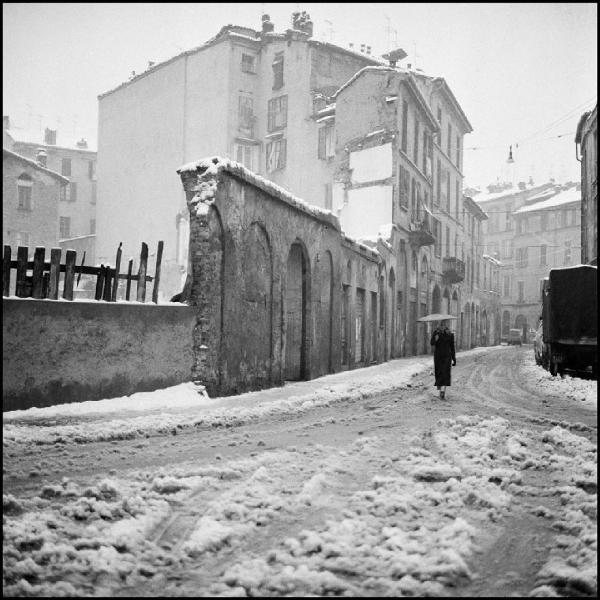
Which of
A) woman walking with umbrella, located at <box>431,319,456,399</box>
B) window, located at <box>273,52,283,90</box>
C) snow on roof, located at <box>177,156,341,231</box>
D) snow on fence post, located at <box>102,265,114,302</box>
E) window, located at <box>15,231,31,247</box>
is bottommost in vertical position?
woman walking with umbrella, located at <box>431,319,456,399</box>

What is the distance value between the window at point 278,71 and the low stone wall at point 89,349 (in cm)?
2793

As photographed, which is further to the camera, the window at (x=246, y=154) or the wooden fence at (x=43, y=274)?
the window at (x=246, y=154)

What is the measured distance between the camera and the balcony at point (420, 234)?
3009 centimetres

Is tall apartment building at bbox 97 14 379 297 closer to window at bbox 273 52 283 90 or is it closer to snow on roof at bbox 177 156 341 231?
window at bbox 273 52 283 90

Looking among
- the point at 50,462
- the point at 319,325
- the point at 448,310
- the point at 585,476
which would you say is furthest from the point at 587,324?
the point at 448,310

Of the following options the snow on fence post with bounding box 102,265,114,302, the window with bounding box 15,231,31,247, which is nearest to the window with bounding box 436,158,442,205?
the window with bounding box 15,231,31,247

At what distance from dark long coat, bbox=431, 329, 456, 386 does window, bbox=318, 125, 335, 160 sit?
21915mm

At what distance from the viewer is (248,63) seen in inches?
1416

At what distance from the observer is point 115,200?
40.8 metres

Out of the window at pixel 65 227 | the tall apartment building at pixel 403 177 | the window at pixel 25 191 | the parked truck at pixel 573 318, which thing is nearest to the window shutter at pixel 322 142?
the tall apartment building at pixel 403 177

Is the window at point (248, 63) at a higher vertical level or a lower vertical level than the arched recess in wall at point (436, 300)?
higher

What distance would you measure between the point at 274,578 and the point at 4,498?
2262 millimetres

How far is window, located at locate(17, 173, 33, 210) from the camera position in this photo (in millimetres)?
38156

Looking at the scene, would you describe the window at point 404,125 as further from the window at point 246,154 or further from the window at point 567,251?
the window at point 567,251
